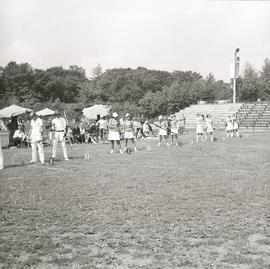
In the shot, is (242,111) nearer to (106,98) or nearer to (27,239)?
(106,98)

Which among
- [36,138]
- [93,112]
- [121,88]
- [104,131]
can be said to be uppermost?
[121,88]

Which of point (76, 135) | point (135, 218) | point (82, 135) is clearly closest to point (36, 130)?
point (135, 218)

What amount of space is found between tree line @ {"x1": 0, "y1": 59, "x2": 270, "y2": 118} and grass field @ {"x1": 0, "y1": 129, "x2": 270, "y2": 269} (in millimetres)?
52205

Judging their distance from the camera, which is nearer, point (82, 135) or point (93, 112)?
point (82, 135)

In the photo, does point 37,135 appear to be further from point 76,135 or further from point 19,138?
point 76,135

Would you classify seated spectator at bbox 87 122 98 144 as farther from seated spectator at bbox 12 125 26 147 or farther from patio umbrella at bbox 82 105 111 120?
patio umbrella at bbox 82 105 111 120

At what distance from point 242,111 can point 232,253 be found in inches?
2130

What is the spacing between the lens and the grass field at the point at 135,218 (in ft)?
19.1

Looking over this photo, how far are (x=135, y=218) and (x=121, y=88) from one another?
107m

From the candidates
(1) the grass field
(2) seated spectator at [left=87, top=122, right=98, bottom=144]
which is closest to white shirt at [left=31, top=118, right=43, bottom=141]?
(1) the grass field

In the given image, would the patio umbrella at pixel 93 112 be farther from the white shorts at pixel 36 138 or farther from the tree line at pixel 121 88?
the white shorts at pixel 36 138

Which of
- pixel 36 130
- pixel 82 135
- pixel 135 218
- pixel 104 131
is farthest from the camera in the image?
pixel 104 131

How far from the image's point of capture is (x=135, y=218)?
7.77 meters

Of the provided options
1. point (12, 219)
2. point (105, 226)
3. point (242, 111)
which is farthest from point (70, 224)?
point (242, 111)
